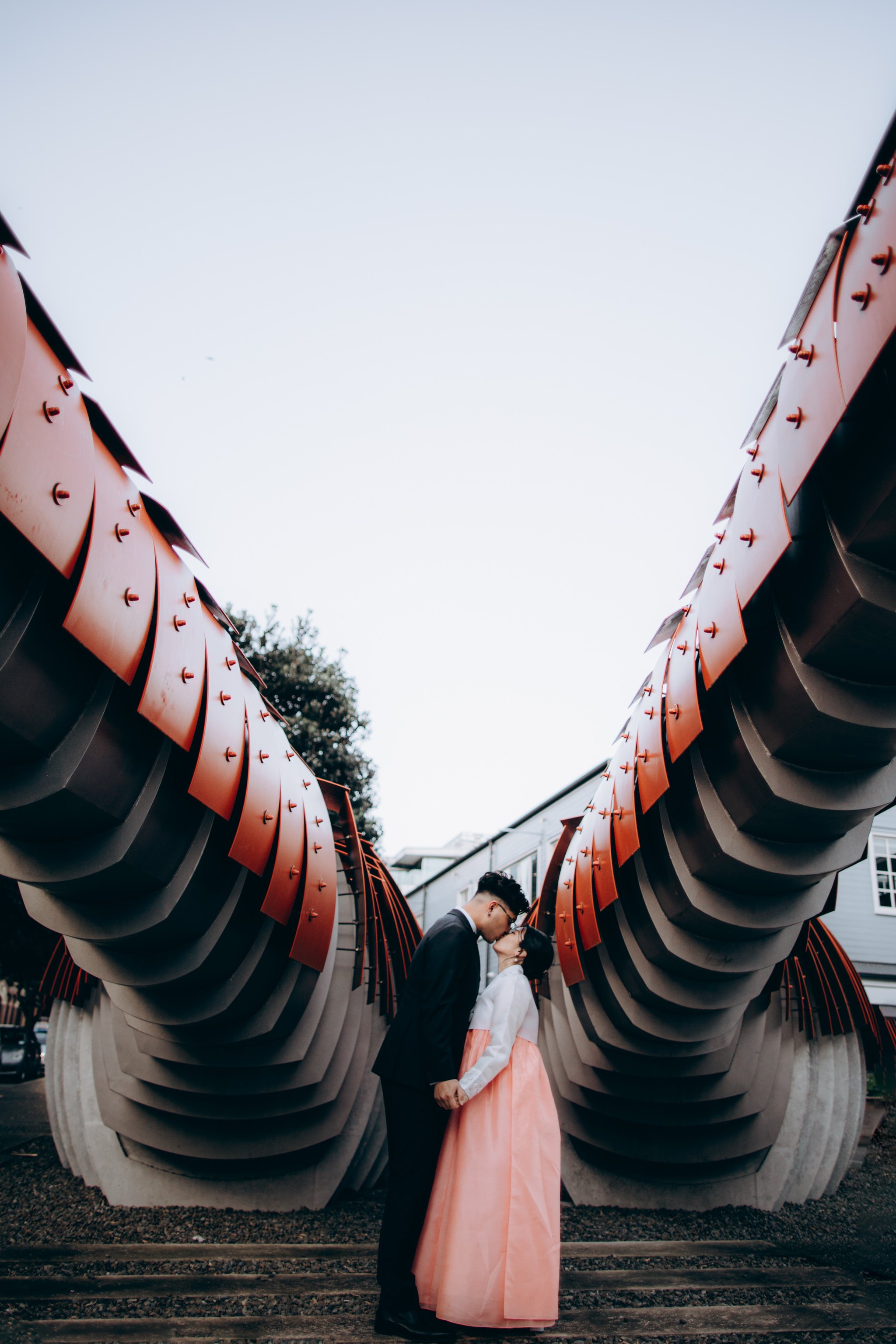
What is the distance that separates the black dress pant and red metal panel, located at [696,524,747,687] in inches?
66.2

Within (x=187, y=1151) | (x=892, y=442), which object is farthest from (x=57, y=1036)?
(x=892, y=442)

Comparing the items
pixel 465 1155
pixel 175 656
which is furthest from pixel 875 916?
pixel 175 656

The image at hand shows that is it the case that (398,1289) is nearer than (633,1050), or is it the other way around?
(398,1289)

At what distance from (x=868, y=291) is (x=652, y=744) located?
1813 millimetres

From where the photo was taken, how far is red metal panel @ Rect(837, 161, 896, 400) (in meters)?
1.87

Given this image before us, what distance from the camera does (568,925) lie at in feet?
14.7

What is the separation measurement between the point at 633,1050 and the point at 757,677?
7.73ft

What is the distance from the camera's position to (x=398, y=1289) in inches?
105

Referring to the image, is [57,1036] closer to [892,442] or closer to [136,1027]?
[136,1027]

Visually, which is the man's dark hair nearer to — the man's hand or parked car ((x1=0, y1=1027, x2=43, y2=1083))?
the man's hand

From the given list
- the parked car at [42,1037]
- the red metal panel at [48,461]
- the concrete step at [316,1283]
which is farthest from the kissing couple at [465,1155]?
the parked car at [42,1037]

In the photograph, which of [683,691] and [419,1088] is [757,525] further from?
[419,1088]

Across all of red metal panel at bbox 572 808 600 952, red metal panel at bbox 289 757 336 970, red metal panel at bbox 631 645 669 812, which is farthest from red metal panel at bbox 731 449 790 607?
red metal panel at bbox 289 757 336 970

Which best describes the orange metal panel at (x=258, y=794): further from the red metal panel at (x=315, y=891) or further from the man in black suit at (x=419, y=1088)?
the man in black suit at (x=419, y=1088)
